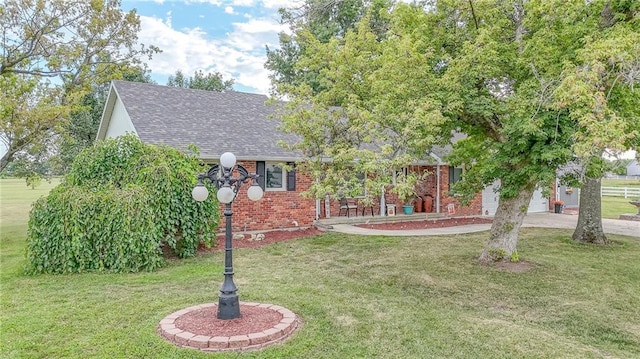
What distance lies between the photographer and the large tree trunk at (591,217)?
11609mm

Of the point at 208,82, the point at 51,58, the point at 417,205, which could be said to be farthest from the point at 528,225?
the point at 208,82

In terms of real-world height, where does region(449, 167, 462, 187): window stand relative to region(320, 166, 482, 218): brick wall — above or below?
above

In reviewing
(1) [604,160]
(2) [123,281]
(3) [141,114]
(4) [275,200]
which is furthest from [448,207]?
(2) [123,281]

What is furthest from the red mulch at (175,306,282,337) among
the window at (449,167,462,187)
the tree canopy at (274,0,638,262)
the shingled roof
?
the window at (449,167,462,187)

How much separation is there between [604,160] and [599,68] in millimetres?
2835

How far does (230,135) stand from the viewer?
13430 mm

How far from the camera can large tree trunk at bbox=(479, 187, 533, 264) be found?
8.55 meters

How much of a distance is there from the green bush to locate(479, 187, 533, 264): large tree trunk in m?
6.60

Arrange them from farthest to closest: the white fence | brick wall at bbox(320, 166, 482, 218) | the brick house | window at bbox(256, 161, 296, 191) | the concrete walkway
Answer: the white fence, brick wall at bbox(320, 166, 482, 218), window at bbox(256, 161, 296, 191), the concrete walkway, the brick house

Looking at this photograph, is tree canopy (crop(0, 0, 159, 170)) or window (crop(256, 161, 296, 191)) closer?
tree canopy (crop(0, 0, 159, 170))

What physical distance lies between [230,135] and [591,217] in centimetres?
1080

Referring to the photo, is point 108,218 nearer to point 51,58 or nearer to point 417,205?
point 51,58

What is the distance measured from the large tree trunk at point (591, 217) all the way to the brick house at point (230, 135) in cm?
388

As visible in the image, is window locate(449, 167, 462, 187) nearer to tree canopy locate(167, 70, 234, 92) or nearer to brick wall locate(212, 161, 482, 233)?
brick wall locate(212, 161, 482, 233)
